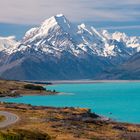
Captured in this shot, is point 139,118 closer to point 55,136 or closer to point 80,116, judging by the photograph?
point 80,116

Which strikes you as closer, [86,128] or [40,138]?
[40,138]

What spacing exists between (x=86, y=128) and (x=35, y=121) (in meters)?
16.5

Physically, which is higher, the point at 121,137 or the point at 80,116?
the point at 80,116

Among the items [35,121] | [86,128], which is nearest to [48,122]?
[35,121]

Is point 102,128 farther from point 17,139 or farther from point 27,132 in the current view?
point 17,139

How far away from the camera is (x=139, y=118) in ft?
635

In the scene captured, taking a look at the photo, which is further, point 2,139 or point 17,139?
point 17,139

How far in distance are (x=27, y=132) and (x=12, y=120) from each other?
51932 mm

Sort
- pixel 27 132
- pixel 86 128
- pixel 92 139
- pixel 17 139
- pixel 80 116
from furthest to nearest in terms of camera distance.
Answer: pixel 80 116 → pixel 86 128 → pixel 92 139 → pixel 27 132 → pixel 17 139

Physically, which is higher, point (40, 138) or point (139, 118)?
point (139, 118)

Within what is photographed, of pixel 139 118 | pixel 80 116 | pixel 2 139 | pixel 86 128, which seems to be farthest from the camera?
pixel 139 118

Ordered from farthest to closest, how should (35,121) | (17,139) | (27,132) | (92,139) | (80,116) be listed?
(80,116)
(35,121)
(92,139)
(27,132)
(17,139)

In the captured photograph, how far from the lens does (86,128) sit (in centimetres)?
12781

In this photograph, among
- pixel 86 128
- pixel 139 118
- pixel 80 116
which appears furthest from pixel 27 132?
pixel 139 118
